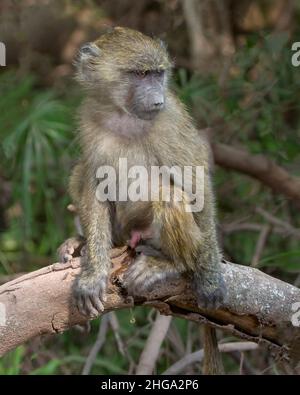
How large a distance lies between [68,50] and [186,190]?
5.82 metres

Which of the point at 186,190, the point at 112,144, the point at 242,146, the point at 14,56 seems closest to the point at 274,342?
the point at 186,190

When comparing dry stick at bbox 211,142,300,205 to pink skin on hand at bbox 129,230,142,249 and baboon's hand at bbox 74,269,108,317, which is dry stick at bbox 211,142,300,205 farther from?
baboon's hand at bbox 74,269,108,317

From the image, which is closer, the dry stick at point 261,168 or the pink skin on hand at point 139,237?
the pink skin on hand at point 139,237

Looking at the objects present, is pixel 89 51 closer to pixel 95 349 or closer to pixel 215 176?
pixel 95 349

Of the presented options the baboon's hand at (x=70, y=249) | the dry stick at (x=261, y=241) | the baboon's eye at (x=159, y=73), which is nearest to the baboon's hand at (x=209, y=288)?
the baboon's hand at (x=70, y=249)

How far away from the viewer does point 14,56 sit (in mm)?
9258

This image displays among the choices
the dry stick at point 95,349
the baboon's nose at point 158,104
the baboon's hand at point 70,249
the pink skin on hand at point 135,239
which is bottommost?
the dry stick at point 95,349

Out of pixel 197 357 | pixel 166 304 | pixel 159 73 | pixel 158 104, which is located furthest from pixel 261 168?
pixel 166 304

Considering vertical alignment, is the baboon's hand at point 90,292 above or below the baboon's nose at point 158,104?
below

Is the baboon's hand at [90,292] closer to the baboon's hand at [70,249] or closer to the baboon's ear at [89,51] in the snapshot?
the baboon's hand at [70,249]

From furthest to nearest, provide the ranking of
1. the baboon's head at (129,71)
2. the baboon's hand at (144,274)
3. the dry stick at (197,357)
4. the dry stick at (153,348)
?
the dry stick at (153,348) → the dry stick at (197,357) → the baboon's head at (129,71) → the baboon's hand at (144,274)

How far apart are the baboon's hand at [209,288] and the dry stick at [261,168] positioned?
2.40 m

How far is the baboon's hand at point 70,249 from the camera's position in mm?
4397

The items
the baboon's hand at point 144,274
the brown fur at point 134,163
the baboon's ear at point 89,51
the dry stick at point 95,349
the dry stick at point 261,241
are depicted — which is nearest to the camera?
the baboon's hand at point 144,274
